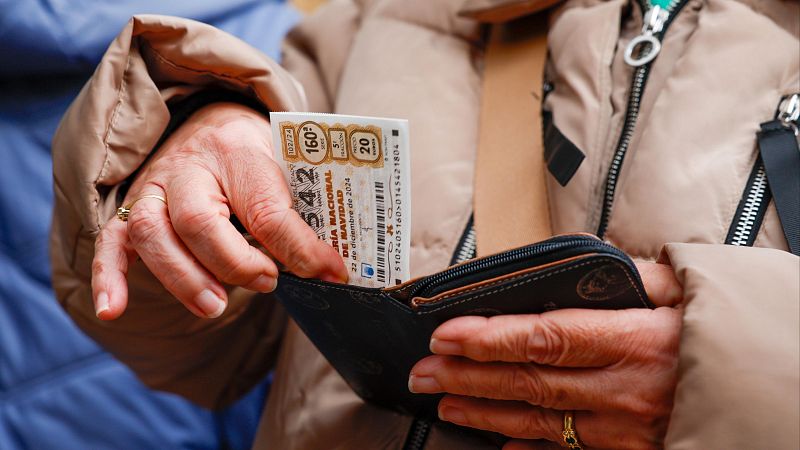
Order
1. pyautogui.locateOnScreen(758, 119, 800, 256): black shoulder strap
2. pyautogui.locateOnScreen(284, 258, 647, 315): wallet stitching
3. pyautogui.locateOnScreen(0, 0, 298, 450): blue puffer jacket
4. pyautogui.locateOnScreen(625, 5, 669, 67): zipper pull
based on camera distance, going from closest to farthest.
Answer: pyautogui.locateOnScreen(284, 258, 647, 315): wallet stitching → pyautogui.locateOnScreen(758, 119, 800, 256): black shoulder strap → pyautogui.locateOnScreen(625, 5, 669, 67): zipper pull → pyautogui.locateOnScreen(0, 0, 298, 450): blue puffer jacket

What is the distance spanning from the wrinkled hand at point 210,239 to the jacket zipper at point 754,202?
1.08 ft

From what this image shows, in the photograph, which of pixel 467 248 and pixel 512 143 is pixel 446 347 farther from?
pixel 512 143

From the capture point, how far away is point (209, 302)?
500 millimetres

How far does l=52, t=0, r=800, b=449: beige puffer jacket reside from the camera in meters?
0.44

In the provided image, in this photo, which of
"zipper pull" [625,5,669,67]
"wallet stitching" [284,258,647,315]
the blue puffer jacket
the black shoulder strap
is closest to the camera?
"wallet stitching" [284,258,647,315]

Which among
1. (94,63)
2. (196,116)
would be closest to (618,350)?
(196,116)

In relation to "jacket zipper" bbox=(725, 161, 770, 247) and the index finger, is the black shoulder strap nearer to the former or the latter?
"jacket zipper" bbox=(725, 161, 770, 247)

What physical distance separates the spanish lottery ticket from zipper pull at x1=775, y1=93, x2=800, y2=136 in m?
0.34

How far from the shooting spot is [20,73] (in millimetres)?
868

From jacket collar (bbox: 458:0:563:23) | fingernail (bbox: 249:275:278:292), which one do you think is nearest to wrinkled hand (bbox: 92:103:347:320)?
fingernail (bbox: 249:275:278:292)

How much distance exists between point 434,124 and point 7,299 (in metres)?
0.63

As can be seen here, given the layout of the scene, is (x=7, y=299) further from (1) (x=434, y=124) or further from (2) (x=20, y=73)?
(1) (x=434, y=124)

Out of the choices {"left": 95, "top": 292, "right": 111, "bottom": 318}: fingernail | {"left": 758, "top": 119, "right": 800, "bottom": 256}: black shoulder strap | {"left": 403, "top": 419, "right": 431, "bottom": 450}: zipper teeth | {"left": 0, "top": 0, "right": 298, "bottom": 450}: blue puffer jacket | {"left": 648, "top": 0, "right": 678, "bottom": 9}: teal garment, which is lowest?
{"left": 0, "top": 0, "right": 298, "bottom": 450}: blue puffer jacket

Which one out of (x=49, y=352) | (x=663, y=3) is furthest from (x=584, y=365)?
(x=49, y=352)
